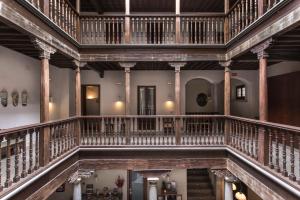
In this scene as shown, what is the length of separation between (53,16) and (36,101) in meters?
4.12

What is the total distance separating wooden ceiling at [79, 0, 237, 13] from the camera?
492 inches

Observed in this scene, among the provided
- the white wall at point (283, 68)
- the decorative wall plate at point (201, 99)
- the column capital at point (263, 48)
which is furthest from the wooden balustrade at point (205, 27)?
the decorative wall plate at point (201, 99)

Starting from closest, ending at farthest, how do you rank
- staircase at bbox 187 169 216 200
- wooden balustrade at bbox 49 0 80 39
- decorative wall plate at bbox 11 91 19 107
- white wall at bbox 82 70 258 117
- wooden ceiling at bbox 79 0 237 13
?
wooden balustrade at bbox 49 0 80 39
decorative wall plate at bbox 11 91 19 107
wooden ceiling at bbox 79 0 237 13
white wall at bbox 82 70 258 117
staircase at bbox 187 169 216 200

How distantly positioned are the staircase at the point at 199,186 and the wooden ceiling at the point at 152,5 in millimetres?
9095

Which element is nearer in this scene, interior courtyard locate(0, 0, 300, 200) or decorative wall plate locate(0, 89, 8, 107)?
interior courtyard locate(0, 0, 300, 200)

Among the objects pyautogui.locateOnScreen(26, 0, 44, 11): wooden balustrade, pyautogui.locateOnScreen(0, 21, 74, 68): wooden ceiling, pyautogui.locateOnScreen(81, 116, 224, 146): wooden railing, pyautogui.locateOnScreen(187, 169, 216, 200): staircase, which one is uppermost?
pyautogui.locateOnScreen(26, 0, 44, 11): wooden balustrade

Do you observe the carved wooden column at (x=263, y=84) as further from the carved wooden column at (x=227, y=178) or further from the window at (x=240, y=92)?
the window at (x=240, y=92)

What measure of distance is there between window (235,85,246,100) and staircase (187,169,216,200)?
4719mm

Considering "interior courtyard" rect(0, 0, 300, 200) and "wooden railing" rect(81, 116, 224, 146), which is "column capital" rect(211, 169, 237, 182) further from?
"wooden railing" rect(81, 116, 224, 146)

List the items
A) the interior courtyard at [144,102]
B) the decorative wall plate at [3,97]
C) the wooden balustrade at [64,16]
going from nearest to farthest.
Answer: the interior courtyard at [144,102], the wooden balustrade at [64,16], the decorative wall plate at [3,97]

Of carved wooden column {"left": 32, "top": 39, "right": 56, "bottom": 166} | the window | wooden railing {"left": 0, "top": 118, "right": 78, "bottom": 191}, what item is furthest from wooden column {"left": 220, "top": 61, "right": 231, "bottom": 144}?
carved wooden column {"left": 32, "top": 39, "right": 56, "bottom": 166}

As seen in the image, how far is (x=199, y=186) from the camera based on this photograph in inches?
585

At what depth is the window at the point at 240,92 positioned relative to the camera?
47.1 feet

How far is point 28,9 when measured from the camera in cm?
579
